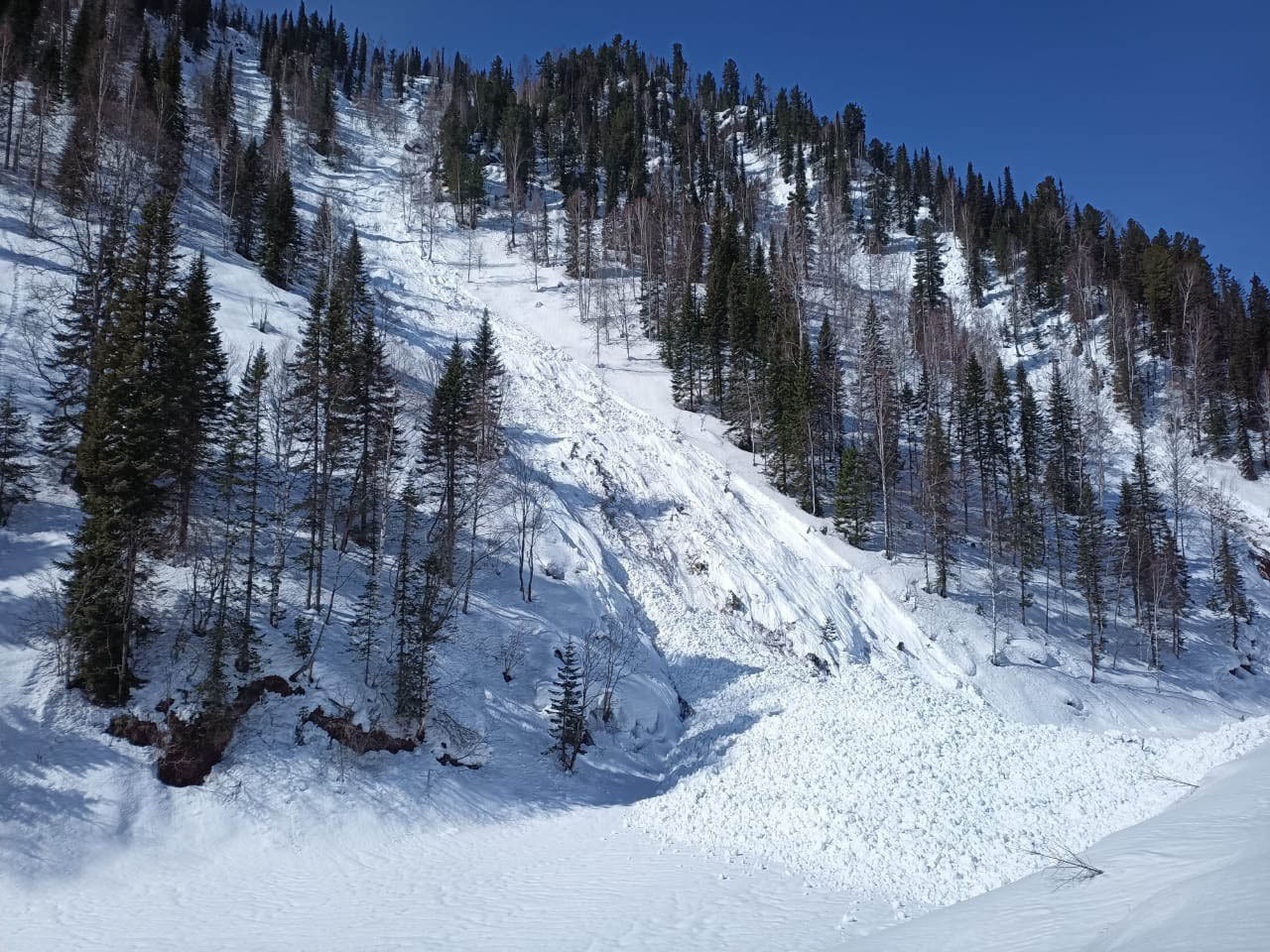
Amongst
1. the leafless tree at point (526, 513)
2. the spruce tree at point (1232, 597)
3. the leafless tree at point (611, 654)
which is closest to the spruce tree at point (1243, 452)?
the spruce tree at point (1232, 597)

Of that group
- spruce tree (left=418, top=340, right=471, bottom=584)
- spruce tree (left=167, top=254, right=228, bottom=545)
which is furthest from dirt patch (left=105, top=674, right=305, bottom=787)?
spruce tree (left=418, top=340, right=471, bottom=584)

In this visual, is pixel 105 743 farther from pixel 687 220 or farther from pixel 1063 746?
pixel 687 220

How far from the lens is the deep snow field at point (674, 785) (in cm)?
1121

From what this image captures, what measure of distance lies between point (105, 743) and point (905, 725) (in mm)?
25033

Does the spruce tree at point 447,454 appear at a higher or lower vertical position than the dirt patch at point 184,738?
higher

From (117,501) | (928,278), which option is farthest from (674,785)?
(928,278)

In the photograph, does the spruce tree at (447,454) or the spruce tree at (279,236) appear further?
the spruce tree at (279,236)

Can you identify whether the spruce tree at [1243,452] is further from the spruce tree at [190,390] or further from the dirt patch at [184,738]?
the spruce tree at [190,390]

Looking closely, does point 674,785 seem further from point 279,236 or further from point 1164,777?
point 279,236

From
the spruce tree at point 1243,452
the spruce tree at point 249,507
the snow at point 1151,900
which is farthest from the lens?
the spruce tree at point 1243,452

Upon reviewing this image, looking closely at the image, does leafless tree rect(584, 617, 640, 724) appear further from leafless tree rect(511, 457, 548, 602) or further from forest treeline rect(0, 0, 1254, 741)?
leafless tree rect(511, 457, 548, 602)

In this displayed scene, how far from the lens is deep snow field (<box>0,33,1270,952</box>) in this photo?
11.2 metres

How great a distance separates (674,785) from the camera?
22.6 m

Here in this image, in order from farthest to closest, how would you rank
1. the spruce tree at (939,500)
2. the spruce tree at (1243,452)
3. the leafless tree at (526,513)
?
the spruce tree at (1243,452), the spruce tree at (939,500), the leafless tree at (526,513)
